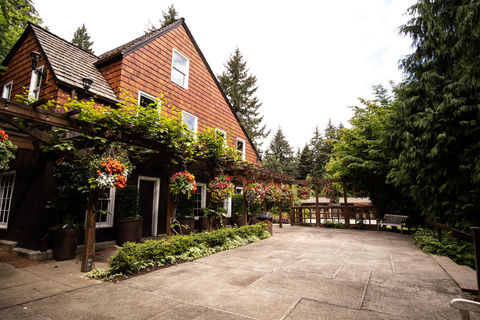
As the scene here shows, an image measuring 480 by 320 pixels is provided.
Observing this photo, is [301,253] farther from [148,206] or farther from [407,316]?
[148,206]

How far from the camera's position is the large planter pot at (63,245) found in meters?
5.36

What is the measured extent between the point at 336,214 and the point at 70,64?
556 inches

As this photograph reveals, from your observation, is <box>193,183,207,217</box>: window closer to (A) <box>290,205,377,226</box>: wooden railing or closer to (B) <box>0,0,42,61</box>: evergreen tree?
(A) <box>290,205,377,226</box>: wooden railing

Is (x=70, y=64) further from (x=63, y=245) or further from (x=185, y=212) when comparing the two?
(x=185, y=212)

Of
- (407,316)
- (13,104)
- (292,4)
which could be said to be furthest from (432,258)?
(13,104)

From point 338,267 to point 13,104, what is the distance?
653cm

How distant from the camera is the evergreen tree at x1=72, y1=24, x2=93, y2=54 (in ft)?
94.2

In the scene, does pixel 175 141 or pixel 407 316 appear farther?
pixel 175 141

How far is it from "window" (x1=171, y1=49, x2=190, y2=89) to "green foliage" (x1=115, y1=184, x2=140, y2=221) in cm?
507

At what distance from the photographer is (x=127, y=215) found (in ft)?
22.8

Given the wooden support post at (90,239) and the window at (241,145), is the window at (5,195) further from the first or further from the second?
the window at (241,145)

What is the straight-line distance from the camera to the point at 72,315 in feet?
8.86

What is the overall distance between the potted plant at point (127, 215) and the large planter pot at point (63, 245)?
1.39 metres

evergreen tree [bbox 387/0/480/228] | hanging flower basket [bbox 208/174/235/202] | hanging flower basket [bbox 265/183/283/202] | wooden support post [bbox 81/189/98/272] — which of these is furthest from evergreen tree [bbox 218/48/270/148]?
wooden support post [bbox 81/189/98/272]
